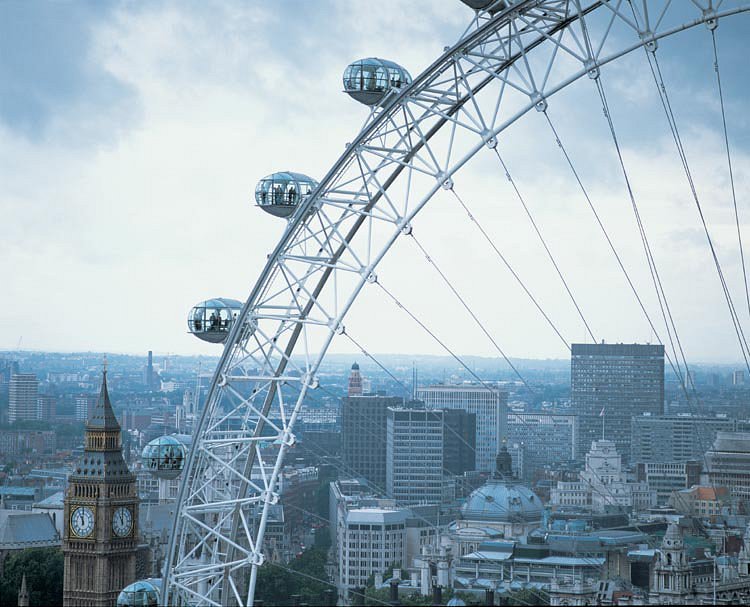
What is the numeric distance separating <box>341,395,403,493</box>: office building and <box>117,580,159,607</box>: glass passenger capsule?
335 ft

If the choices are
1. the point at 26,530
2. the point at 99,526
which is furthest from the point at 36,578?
the point at 26,530

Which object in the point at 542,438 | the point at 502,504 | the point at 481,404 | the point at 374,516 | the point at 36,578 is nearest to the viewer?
the point at 36,578

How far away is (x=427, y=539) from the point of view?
117500mm

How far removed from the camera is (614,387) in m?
185

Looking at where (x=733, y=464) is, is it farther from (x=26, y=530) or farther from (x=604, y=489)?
(x=26, y=530)

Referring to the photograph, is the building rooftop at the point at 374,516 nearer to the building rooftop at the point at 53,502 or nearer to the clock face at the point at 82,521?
the building rooftop at the point at 53,502

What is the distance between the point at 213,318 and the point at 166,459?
17.8 ft

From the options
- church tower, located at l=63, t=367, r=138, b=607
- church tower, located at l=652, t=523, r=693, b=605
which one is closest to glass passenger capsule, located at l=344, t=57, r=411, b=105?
church tower, located at l=63, t=367, r=138, b=607

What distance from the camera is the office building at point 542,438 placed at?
17225cm

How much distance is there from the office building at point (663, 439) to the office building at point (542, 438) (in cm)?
667

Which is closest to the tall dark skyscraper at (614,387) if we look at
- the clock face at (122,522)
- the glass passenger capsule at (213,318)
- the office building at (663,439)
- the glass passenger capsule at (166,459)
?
the office building at (663,439)

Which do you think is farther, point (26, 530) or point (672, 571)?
point (26, 530)

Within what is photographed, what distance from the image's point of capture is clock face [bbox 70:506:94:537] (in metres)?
65.7

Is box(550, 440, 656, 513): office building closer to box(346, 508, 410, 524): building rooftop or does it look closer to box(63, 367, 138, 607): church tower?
box(346, 508, 410, 524): building rooftop
